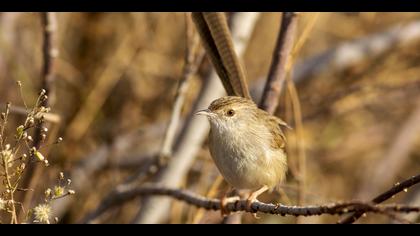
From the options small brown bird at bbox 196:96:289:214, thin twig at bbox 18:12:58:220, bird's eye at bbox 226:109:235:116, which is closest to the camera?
small brown bird at bbox 196:96:289:214

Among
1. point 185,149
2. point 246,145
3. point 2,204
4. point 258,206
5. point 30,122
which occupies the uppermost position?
point 185,149

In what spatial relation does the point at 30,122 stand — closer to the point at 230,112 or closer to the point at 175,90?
the point at 230,112

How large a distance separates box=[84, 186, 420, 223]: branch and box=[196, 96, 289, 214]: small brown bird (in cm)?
21

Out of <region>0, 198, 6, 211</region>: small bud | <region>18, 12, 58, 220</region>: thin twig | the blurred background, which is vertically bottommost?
<region>0, 198, 6, 211</region>: small bud

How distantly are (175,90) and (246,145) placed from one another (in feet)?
9.75

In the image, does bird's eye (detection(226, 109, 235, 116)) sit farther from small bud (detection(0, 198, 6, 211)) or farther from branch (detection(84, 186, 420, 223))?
small bud (detection(0, 198, 6, 211))

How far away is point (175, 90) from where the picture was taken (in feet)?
21.3

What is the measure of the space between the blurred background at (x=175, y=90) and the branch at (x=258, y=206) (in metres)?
1.59

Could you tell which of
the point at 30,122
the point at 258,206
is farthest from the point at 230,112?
the point at 30,122

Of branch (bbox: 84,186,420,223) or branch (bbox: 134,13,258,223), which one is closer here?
branch (bbox: 84,186,420,223)

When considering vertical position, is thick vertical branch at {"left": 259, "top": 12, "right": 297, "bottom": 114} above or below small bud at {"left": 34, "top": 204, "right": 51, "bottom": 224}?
above

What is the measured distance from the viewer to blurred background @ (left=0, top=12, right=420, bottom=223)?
250 inches

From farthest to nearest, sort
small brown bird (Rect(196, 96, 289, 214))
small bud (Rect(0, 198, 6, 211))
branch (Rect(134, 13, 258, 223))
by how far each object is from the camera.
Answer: branch (Rect(134, 13, 258, 223)) < small brown bird (Rect(196, 96, 289, 214)) < small bud (Rect(0, 198, 6, 211))

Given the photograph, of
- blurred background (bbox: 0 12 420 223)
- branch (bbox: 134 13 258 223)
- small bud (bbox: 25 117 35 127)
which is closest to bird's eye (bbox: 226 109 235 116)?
branch (bbox: 134 13 258 223)
